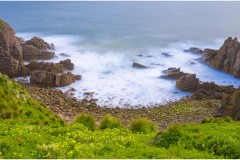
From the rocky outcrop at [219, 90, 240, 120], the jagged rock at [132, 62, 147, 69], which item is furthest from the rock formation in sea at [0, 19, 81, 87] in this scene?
the rocky outcrop at [219, 90, 240, 120]

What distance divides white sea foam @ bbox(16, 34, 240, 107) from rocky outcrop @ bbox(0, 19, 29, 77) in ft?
30.7

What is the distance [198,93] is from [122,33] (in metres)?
63.0

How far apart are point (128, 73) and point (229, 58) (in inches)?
798

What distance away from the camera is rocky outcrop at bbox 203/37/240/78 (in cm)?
6921

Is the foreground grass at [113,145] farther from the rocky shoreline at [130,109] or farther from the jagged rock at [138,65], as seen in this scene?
the jagged rock at [138,65]

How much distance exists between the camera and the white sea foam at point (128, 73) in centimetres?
5612

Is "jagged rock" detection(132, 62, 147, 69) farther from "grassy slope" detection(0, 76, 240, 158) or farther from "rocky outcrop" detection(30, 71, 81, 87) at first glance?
"grassy slope" detection(0, 76, 240, 158)

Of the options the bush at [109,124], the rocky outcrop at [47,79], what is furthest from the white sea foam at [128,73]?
the bush at [109,124]

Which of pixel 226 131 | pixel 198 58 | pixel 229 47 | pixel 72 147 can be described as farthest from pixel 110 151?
pixel 198 58

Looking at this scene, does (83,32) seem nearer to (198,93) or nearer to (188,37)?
(188,37)

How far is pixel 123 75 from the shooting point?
225ft

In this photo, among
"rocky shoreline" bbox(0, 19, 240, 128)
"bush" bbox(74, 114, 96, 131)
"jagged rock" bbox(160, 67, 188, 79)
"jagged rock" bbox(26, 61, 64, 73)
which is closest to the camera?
"bush" bbox(74, 114, 96, 131)

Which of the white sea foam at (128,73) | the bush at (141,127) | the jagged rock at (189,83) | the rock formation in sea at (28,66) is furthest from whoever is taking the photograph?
the jagged rock at (189,83)

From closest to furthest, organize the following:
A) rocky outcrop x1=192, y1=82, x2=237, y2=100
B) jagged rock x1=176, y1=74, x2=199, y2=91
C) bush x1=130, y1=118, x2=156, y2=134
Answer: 1. bush x1=130, y1=118, x2=156, y2=134
2. rocky outcrop x1=192, y1=82, x2=237, y2=100
3. jagged rock x1=176, y1=74, x2=199, y2=91
